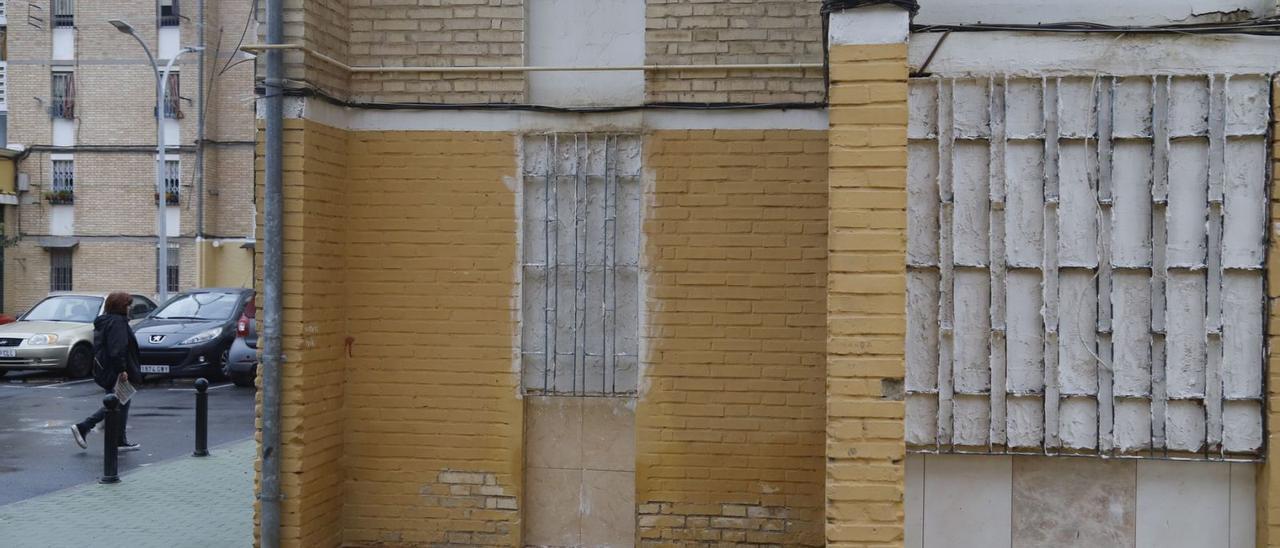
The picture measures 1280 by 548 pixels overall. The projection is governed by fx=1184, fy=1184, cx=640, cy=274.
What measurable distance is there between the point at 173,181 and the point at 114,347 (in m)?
27.0

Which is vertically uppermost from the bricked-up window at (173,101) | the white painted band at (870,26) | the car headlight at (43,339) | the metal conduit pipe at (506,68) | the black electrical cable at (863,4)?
the bricked-up window at (173,101)

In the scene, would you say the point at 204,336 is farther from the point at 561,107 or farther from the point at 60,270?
the point at 60,270

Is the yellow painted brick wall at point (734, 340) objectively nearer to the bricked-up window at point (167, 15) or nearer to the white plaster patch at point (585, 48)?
the white plaster patch at point (585, 48)

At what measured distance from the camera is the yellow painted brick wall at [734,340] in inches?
272

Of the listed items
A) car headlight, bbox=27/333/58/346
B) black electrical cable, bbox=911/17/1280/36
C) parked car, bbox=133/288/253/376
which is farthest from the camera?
car headlight, bbox=27/333/58/346

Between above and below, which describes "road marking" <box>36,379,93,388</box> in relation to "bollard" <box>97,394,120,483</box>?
below

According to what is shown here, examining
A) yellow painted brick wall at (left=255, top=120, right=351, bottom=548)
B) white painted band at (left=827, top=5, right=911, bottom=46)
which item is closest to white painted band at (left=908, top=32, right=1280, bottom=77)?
white painted band at (left=827, top=5, right=911, bottom=46)

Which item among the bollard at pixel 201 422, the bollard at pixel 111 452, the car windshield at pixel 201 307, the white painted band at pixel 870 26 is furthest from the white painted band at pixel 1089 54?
the car windshield at pixel 201 307

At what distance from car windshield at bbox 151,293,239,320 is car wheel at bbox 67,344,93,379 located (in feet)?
5.01

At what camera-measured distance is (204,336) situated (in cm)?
1900

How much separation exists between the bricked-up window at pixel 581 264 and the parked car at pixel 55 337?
15.1 m

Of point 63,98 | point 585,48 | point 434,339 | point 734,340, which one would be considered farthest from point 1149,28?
point 63,98

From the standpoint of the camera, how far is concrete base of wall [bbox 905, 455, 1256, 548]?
4.72 meters

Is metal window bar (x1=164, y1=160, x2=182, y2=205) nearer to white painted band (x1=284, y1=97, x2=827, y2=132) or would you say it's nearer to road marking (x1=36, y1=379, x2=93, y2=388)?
road marking (x1=36, y1=379, x2=93, y2=388)
